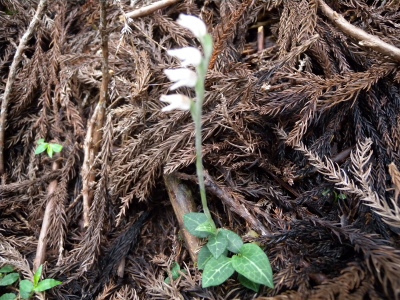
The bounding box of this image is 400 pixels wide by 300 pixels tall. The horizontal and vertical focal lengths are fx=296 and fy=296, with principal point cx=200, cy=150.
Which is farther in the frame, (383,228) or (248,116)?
(248,116)

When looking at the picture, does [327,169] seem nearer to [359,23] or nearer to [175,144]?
[175,144]

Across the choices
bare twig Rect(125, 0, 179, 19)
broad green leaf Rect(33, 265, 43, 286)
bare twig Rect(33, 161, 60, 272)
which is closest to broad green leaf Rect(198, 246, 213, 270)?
broad green leaf Rect(33, 265, 43, 286)

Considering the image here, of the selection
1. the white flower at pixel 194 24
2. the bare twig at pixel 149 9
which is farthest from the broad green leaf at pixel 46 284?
the bare twig at pixel 149 9

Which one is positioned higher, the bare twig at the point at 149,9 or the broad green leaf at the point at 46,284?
the bare twig at the point at 149,9

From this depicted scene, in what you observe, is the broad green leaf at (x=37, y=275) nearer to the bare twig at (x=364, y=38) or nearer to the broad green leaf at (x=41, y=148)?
the broad green leaf at (x=41, y=148)

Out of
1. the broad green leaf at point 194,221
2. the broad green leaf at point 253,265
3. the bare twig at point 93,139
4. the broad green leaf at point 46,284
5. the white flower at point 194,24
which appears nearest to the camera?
the white flower at point 194,24

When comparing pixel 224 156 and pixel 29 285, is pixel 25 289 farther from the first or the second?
pixel 224 156

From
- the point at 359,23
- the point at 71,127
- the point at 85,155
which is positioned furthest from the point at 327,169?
the point at 71,127
